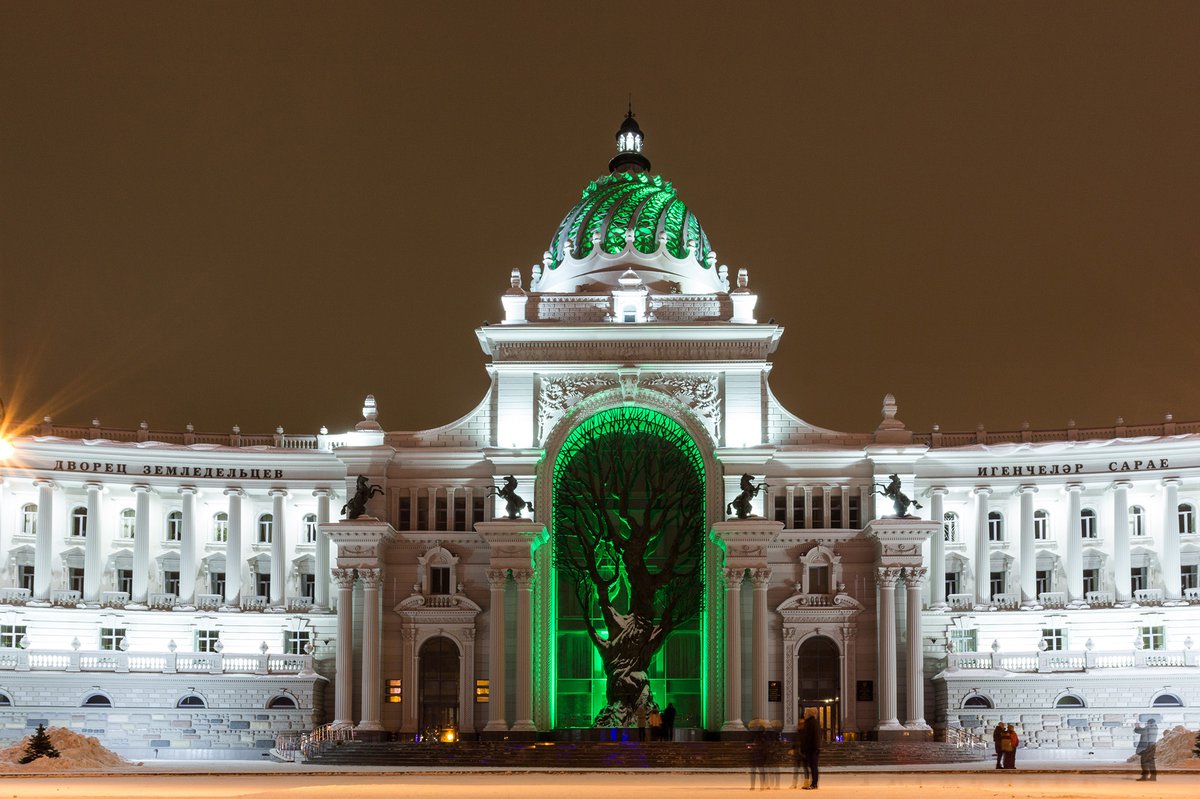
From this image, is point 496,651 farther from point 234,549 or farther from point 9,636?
point 9,636

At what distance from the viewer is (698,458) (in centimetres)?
8306

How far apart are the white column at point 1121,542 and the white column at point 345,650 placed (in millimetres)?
34056

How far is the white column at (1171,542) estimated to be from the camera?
81812mm

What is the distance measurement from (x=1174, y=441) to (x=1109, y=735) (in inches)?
599

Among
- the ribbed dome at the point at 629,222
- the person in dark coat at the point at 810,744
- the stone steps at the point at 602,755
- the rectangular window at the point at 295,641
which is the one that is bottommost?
the stone steps at the point at 602,755

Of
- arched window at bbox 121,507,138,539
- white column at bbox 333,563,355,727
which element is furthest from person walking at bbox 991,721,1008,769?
arched window at bbox 121,507,138,539

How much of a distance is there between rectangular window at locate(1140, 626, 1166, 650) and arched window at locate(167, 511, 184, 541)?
47217 millimetres

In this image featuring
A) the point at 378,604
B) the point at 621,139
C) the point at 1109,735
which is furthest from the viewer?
the point at 621,139

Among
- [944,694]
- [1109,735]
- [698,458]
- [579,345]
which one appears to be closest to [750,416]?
[698,458]

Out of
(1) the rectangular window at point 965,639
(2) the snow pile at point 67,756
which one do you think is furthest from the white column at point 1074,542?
(2) the snow pile at point 67,756

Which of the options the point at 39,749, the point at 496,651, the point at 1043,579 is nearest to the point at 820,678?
the point at 1043,579

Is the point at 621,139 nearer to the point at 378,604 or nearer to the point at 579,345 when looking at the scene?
the point at 579,345

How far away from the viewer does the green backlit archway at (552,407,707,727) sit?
81312 mm

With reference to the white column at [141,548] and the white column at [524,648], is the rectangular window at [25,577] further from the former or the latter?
the white column at [524,648]
